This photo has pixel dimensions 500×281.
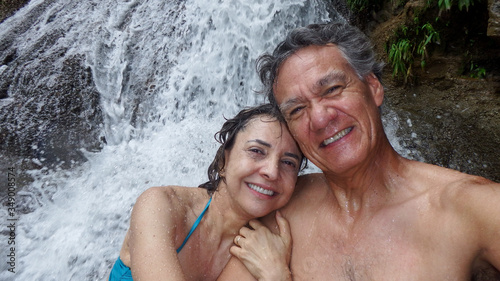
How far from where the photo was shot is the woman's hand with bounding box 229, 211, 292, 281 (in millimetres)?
1989

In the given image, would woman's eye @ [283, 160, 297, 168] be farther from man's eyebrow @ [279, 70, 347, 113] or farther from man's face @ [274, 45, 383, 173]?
man's eyebrow @ [279, 70, 347, 113]

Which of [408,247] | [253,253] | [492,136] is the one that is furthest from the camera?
[492,136]

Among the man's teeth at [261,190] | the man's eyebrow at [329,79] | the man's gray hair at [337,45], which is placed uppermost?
the man's gray hair at [337,45]

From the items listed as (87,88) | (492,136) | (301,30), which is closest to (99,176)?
(87,88)

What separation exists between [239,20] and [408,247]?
471cm

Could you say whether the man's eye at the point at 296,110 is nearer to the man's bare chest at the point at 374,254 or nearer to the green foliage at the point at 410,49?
the man's bare chest at the point at 374,254

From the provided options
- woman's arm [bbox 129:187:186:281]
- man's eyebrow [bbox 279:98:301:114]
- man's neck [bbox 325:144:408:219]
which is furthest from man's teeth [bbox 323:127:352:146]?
woman's arm [bbox 129:187:186:281]

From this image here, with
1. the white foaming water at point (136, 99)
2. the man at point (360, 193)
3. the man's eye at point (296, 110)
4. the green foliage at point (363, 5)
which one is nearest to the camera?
the man at point (360, 193)

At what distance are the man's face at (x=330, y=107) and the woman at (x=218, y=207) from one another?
19cm

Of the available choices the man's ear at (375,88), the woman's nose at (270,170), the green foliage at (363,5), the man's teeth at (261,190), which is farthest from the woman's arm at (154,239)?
the green foliage at (363,5)

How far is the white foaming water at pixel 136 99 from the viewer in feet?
11.5

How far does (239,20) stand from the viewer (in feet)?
18.4

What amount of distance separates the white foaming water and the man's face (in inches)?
96.3

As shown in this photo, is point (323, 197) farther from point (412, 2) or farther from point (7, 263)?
point (412, 2)
